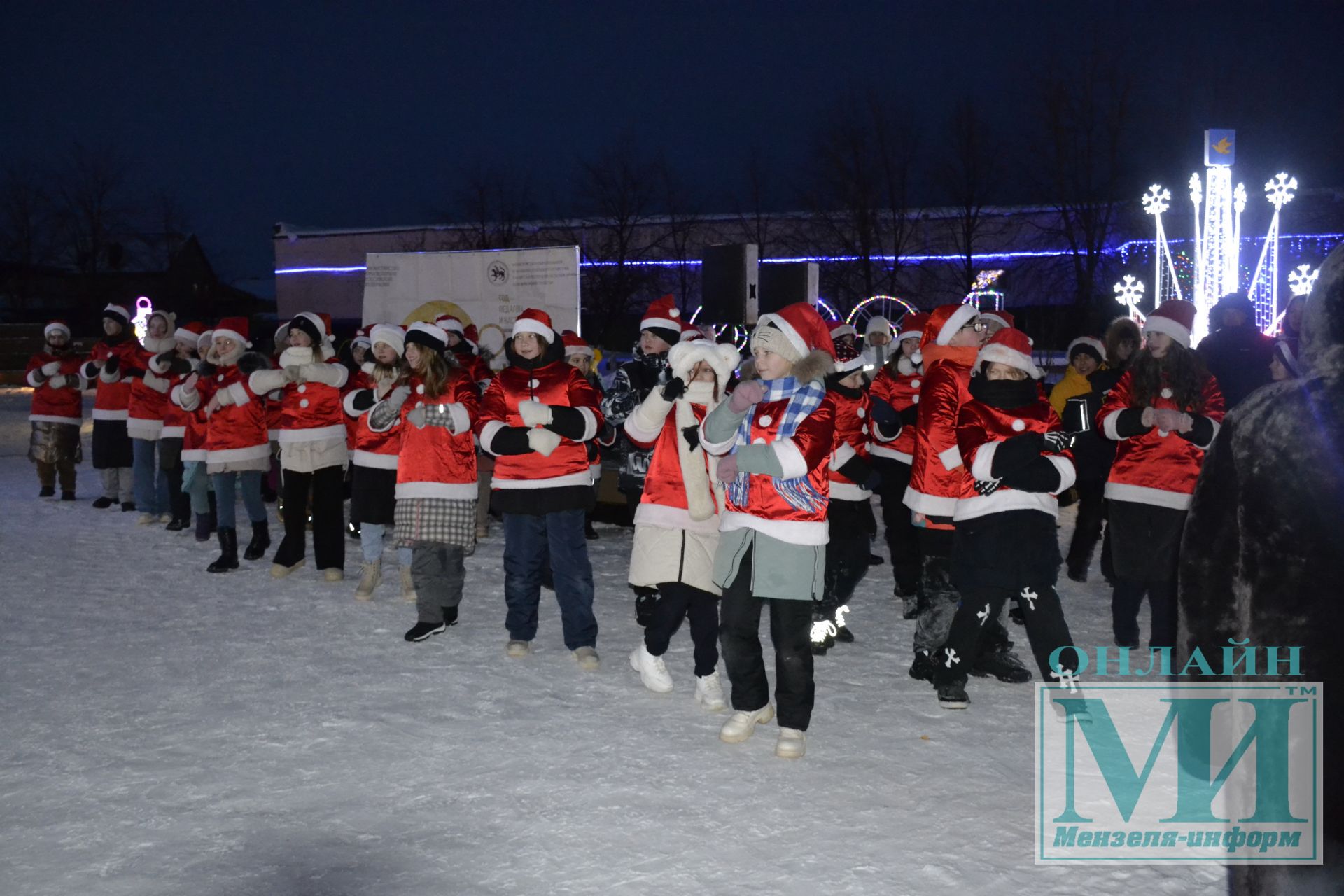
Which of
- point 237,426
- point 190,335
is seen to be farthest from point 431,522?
point 190,335

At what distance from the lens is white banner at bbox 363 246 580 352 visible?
13047 millimetres

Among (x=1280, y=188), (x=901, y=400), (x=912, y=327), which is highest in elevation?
(x=1280, y=188)

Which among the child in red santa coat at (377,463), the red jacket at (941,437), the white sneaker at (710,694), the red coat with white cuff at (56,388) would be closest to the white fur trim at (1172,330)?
the red jacket at (941,437)

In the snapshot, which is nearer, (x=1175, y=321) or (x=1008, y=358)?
(x=1008, y=358)

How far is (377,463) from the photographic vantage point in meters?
7.28

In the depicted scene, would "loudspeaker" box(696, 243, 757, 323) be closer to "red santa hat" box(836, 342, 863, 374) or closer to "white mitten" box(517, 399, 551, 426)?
"red santa hat" box(836, 342, 863, 374)

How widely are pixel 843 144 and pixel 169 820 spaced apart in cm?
2920

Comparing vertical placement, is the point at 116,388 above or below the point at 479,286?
below

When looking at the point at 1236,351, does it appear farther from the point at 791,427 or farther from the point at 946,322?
the point at 791,427

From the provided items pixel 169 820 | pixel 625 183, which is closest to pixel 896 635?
pixel 169 820

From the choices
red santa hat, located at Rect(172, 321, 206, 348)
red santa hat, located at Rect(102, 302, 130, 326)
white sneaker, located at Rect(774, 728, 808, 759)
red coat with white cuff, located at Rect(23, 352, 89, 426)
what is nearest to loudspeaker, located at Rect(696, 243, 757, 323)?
red santa hat, located at Rect(172, 321, 206, 348)

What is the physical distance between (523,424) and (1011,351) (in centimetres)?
242

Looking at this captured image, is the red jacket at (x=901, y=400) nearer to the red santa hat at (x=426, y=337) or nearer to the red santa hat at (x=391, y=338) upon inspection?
the red santa hat at (x=426, y=337)

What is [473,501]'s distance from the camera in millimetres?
6598
